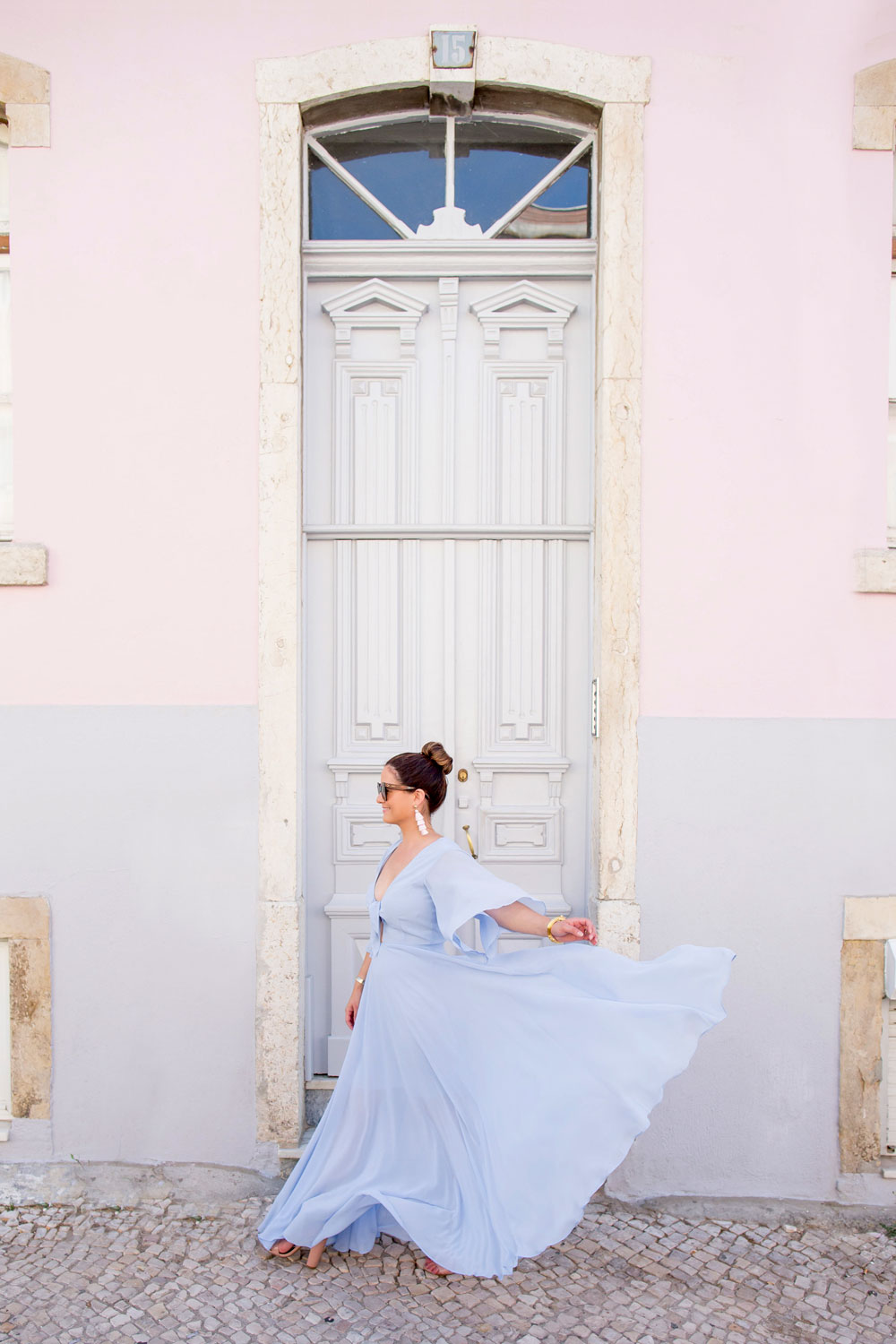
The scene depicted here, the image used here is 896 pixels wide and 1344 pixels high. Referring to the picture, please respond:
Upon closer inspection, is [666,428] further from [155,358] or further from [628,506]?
[155,358]

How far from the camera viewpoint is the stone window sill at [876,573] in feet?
11.8

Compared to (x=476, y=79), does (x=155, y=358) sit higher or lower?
lower

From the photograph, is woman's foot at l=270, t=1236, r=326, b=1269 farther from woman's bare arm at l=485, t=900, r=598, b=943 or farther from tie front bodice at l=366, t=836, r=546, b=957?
woman's bare arm at l=485, t=900, r=598, b=943

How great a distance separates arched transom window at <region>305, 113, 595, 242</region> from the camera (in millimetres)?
3863

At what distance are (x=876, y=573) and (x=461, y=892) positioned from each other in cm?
214

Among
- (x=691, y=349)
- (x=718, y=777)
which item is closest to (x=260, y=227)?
(x=691, y=349)

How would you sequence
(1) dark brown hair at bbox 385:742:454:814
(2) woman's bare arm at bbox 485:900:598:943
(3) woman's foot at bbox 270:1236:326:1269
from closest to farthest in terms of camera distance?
1. (2) woman's bare arm at bbox 485:900:598:943
2. (1) dark brown hair at bbox 385:742:454:814
3. (3) woman's foot at bbox 270:1236:326:1269

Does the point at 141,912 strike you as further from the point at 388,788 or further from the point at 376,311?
the point at 376,311

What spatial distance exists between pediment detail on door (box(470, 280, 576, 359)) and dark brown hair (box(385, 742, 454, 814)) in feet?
6.14

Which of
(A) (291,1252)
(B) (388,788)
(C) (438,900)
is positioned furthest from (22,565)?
(A) (291,1252)

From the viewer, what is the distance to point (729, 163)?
3.58m

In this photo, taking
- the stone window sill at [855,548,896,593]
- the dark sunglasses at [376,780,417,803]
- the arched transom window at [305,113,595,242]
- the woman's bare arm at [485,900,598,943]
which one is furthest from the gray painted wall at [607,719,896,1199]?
the arched transom window at [305,113,595,242]

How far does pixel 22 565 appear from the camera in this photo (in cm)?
360

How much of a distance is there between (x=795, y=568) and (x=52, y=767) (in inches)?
124
